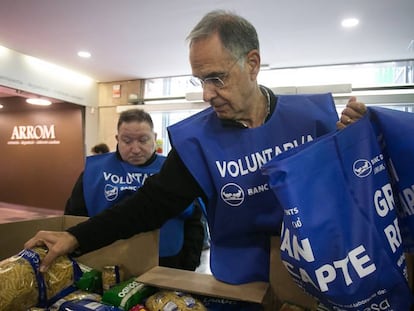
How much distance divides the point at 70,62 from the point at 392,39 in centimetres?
433

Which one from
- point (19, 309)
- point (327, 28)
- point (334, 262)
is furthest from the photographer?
point (327, 28)

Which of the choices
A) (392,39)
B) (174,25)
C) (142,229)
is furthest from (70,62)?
(142,229)

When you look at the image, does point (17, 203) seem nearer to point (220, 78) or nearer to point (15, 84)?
point (15, 84)

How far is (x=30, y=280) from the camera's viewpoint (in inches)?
31.3

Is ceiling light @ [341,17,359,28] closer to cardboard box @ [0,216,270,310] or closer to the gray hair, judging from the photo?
the gray hair

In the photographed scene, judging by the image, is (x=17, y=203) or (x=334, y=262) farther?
(x=17, y=203)

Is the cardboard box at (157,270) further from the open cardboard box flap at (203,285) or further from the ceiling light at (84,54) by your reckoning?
the ceiling light at (84,54)

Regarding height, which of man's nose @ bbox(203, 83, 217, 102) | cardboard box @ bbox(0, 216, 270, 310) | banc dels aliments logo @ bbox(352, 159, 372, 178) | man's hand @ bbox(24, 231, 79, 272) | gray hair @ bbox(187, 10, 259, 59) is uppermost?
gray hair @ bbox(187, 10, 259, 59)

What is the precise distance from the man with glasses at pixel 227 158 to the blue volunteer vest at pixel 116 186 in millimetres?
429

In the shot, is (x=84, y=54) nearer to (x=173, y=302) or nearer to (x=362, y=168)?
(x=173, y=302)

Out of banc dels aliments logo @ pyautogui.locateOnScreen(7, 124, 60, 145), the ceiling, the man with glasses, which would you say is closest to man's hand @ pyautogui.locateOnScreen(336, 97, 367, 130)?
the man with glasses

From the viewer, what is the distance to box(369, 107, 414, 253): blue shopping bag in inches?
25.0

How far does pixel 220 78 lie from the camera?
2.93ft

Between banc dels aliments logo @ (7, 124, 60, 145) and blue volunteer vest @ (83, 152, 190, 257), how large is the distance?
17.9 ft
